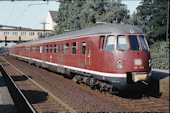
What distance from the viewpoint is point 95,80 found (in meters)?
12.4

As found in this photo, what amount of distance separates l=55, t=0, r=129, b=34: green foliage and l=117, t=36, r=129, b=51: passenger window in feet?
77.4

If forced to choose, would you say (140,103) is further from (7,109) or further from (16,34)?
(16,34)

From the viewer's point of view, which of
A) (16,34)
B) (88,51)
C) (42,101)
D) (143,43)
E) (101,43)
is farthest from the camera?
(16,34)

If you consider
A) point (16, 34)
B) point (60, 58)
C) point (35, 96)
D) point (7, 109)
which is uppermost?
point (16, 34)

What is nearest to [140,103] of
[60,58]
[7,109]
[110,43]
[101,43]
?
[110,43]

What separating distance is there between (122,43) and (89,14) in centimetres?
2926

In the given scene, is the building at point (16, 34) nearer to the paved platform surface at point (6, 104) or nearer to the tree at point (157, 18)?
the tree at point (157, 18)

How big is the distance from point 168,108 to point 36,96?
21.4ft

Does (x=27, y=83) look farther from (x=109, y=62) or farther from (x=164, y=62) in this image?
(x=164, y=62)

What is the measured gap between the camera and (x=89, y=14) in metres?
39.5

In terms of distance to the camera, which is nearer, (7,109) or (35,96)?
(7,109)

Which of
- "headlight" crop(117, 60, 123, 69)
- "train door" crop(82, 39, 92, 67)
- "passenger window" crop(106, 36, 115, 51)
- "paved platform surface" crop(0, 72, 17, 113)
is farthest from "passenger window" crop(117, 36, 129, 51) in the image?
"paved platform surface" crop(0, 72, 17, 113)

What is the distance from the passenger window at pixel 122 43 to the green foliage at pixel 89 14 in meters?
23.6

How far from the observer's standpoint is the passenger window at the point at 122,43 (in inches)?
430
